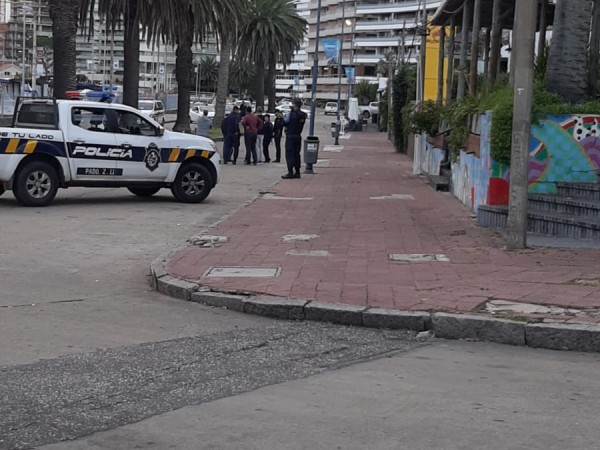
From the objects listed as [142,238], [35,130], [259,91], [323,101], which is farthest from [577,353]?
[323,101]

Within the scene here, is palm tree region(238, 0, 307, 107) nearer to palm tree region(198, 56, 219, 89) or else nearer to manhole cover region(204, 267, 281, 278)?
manhole cover region(204, 267, 281, 278)

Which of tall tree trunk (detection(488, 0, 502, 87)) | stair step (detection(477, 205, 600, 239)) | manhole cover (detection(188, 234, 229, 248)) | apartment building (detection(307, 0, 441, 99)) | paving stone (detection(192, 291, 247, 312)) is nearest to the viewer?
paving stone (detection(192, 291, 247, 312))

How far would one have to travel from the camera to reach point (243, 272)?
10.6 meters

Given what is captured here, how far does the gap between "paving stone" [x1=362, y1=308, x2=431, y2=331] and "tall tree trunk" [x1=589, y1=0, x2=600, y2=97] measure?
8.48 meters

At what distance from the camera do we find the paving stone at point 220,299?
920 centimetres

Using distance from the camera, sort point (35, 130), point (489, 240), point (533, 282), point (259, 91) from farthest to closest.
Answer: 1. point (259, 91)
2. point (35, 130)
3. point (489, 240)
4. point (533, 282)

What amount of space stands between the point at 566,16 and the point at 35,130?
9208 mm

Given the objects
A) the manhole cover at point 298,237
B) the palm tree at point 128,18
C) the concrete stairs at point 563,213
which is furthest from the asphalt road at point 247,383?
the palm tree at point 128,18

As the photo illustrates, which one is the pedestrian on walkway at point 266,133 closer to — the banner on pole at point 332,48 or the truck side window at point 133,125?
the truck side window at point 133,125

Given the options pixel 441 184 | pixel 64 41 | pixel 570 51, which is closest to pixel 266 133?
pixel 64 41

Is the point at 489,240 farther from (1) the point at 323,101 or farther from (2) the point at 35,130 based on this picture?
(1) the point at 323,101

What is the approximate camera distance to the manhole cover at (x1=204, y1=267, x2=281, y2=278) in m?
10.4

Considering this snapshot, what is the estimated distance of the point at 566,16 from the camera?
14422mm

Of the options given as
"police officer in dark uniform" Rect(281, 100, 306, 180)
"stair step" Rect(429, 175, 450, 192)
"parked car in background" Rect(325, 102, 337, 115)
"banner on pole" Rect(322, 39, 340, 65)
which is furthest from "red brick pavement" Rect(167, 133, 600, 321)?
"parked car in background" Rect(325, 102, 337, 115)
